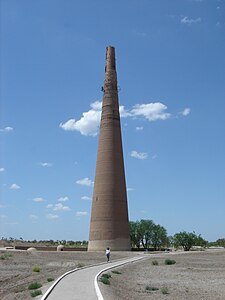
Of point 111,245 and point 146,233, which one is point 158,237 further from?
point 111,245

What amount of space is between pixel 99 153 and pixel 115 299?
37537mm

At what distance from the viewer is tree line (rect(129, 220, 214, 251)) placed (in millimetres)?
65062

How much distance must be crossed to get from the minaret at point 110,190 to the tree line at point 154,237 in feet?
53.2

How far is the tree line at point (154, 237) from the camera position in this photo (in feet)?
213

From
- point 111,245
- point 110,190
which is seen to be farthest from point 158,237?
point 110,190

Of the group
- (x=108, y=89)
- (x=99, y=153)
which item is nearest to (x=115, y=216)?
(x=99, y=153)

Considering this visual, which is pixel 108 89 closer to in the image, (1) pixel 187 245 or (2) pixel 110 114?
(2) pixel 110 114

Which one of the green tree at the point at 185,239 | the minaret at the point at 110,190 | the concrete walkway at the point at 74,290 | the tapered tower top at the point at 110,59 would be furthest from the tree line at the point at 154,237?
the concrete walkway at the point at 74,290

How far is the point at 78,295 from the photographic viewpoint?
12.8 m

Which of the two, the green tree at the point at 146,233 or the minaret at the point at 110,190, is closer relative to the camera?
the minaret at the point at 110,190

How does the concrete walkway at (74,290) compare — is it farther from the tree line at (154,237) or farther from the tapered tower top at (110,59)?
the tree line at (154,237)

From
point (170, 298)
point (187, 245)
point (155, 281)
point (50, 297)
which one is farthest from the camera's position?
point (187, 245)

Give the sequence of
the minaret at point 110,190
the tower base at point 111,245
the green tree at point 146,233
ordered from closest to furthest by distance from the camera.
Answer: the tower base at point 111,245 < the minaret at point 110,190 < the green tree at point 146,233

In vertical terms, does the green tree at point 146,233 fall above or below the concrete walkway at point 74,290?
above
